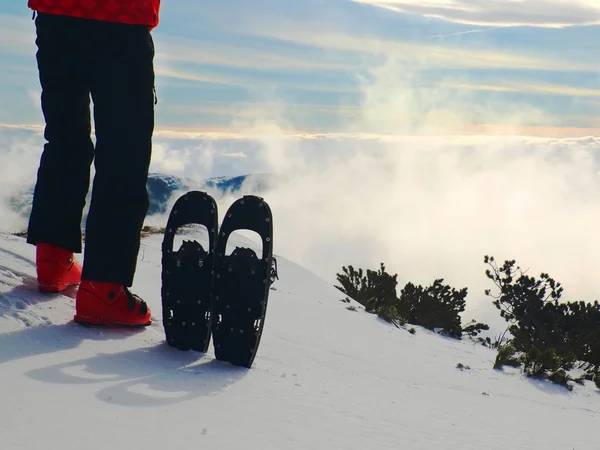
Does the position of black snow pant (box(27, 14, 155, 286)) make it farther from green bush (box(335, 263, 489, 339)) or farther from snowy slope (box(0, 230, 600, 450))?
green bush (box(335, 263, 489, 339))

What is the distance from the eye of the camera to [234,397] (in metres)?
2.64

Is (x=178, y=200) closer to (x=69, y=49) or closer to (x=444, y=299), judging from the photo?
(x=69, y=49)

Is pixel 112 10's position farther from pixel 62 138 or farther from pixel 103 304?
pixel 103 304

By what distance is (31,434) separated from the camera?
190 centimetres

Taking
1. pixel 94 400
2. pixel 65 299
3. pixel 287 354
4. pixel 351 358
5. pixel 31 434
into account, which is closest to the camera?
pixel 31 434

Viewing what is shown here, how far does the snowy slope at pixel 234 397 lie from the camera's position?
211 centimetres

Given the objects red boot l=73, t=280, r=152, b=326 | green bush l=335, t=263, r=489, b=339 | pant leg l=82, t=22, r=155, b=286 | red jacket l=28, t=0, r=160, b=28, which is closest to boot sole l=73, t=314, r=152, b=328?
red boot l=73, t=280, r=152, b=326

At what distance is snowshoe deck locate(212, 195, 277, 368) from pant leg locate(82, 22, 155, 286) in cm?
49

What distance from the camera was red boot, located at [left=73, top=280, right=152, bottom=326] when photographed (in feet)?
10.6

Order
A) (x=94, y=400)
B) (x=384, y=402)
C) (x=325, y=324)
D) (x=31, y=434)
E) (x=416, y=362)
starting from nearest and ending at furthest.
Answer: (x=31, y=434) < (x=94, y=400) < (x=384, y=402) < (x=416, y=362) < (x=325, y=324)

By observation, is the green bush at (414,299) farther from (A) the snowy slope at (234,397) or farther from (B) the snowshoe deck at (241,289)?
(B) the snowshoe deck at (241,289)

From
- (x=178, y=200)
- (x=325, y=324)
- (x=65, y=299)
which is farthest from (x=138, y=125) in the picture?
(x=325, y=324)

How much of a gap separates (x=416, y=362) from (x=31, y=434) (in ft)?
12.2

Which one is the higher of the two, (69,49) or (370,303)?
(69,49)
